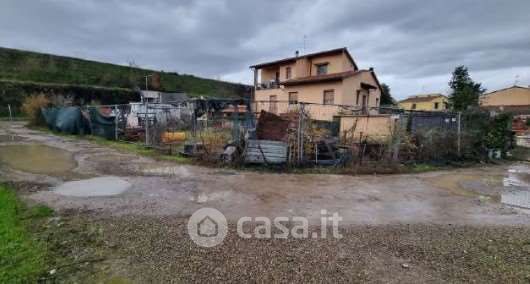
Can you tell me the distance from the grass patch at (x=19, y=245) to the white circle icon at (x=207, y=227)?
1717 millimetres

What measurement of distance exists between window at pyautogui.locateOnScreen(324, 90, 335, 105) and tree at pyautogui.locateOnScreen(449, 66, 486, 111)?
43.4ft

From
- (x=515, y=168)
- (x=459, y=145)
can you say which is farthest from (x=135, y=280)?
(x=515, y=168)

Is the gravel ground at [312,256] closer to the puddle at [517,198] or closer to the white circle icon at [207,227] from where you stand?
the white circle icon at [207,227]

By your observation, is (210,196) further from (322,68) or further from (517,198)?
(322,68)

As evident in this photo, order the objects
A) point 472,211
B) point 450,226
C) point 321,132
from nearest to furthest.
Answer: point 450,226
point 472,211
point 321,132

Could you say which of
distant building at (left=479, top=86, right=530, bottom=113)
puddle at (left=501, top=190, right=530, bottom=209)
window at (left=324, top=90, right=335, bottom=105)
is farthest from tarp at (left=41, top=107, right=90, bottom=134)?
distant building at (left=479, top=86, right=530, bottom=113)

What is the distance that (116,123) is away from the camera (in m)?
14.4

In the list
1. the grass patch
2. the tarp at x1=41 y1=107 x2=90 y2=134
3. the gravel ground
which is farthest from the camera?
the tarp at x1=41 y1=107 x2=90 y2=134

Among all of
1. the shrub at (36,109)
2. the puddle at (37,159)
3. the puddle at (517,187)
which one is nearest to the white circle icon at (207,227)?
the puddle at (37,159)

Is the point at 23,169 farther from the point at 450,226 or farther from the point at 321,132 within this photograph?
the point at 450,226

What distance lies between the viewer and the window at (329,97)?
64.1ft

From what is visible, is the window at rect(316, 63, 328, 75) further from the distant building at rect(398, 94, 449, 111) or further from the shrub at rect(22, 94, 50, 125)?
the distant building at rect(398, 94, 449, 111)

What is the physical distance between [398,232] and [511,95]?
59212 millimetres

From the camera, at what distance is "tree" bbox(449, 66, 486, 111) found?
77.7 feet
